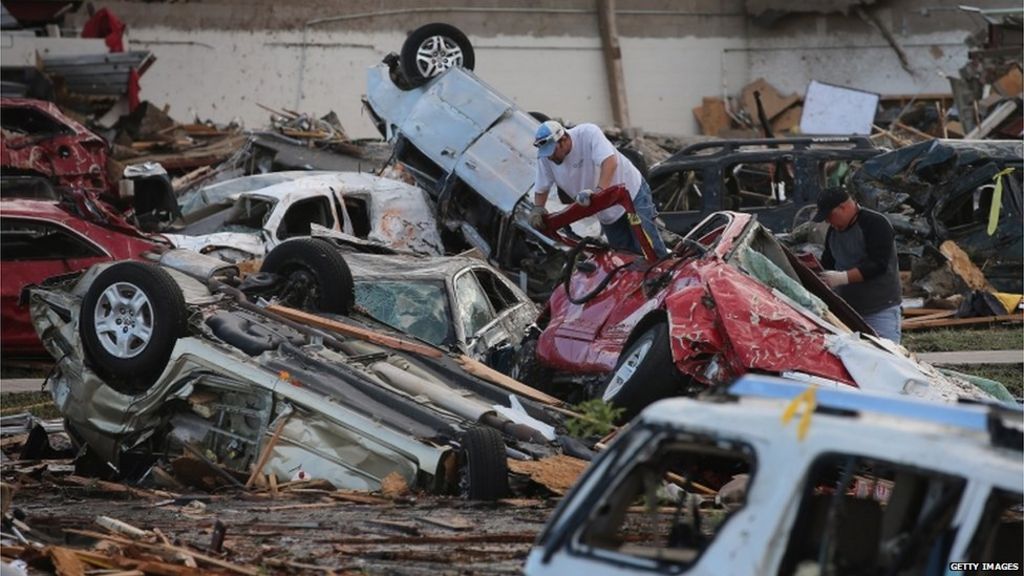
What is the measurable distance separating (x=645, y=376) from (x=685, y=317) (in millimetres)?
397

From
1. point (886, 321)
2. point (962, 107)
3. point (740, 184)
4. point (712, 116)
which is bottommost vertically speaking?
point (712, 116)

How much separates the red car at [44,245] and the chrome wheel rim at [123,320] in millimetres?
5361

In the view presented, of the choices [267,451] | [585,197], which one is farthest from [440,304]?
[267,451]

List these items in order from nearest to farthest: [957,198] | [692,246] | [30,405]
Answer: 1. [692,246]
2. [30,405]
3. [957,198]

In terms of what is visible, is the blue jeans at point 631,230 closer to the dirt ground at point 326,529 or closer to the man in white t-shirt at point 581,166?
the man in white t-shirt at point 581,166

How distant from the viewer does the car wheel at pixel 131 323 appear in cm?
927

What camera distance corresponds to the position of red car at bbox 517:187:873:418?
935 centimetres

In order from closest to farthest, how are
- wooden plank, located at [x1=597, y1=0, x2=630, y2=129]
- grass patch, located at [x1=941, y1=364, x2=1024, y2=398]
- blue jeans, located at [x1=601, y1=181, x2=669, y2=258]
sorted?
1. blue jeans, located at [x1=601, y1=181, x2=669, y2=258]
2. grass patch, located at [x1=941, y1=364, x2=1024, y2=398]
3. wooden plank, located at [x1=597, y1=0, x2=630, y2=129]

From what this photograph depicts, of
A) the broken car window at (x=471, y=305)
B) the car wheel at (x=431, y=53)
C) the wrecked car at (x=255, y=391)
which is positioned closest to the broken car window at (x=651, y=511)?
the wrecked car at (x=255, y=391)

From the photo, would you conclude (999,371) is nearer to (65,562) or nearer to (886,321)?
(886,321)

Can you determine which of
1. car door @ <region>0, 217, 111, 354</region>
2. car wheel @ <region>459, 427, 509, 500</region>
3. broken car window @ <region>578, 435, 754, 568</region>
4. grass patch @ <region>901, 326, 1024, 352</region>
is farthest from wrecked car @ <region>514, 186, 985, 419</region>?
car door @ <region>0, 217, 111, 354</region>

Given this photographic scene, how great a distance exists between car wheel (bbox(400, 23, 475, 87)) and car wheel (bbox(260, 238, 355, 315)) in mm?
7099

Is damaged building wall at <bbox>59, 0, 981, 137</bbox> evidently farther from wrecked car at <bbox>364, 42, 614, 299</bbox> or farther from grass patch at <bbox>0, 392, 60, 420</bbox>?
grass patch at <bbox>0, 392, 60, 420</bbox>

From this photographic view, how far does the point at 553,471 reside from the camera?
8.34m
